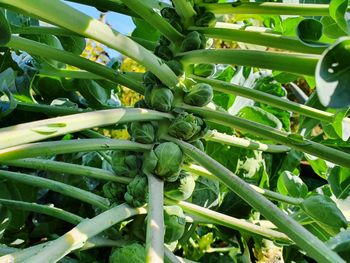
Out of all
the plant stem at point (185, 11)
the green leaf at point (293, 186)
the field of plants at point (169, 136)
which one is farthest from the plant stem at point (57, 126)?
the green leaf at point (293, 186)

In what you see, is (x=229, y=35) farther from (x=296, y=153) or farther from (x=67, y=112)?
(x=296, y=153)

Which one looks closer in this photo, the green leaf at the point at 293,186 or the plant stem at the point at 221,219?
the plant stem at the point at 221,219

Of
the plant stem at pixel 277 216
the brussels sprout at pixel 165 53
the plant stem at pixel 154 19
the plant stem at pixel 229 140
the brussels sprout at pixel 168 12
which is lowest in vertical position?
the plant stem at pixel 277 216

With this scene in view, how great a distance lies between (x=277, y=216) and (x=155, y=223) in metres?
0.20

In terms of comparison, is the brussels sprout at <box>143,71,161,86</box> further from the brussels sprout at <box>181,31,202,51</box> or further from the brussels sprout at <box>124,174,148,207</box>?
the brussels sprout at <box>124,174,148,207</box>

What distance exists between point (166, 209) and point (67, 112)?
0.41 metres

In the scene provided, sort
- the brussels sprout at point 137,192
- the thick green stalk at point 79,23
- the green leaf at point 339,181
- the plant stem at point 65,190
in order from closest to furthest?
the thick green stalk at point 79,23, the brussels sprout at point 137,192, the plant stem at point 65,190, the green leaf at point 339,181

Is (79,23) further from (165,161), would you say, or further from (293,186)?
(293,186)

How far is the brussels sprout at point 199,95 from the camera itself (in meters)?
1.13

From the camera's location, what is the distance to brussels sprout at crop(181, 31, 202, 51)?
3.89 feet

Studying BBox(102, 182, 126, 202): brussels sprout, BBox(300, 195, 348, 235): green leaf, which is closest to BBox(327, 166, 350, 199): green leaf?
BBox(300, 195, 348, 235): green leaf

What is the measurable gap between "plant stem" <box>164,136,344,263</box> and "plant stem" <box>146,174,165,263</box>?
95 millimetres

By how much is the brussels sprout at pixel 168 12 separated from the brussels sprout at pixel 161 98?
20cm

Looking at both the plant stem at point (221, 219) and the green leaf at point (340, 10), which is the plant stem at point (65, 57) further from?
the green leaf at point (340, 10)
